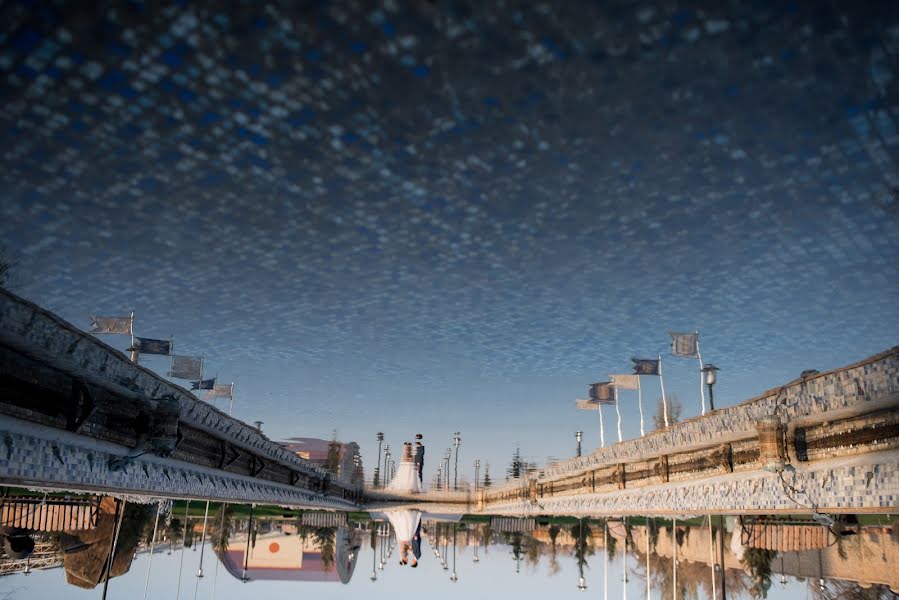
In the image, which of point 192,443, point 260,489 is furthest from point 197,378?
point 192,443

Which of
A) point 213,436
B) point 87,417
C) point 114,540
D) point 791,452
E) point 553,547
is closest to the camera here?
point 87,417

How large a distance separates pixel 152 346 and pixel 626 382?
22349 millimetres

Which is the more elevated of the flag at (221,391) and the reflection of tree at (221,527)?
the flag at (221,391)

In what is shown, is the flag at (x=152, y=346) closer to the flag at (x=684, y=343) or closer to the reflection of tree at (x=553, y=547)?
the flag at (x=684, y=343)

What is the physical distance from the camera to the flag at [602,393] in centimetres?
3294

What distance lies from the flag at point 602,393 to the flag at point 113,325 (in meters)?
22.3

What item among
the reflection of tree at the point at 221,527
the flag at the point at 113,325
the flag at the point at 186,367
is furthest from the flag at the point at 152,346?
the reflection of tree at the point at 221,527

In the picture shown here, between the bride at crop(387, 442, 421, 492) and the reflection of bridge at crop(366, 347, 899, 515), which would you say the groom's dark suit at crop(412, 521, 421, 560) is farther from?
the reflection of bridge at crop(366, 347, 899, 515)

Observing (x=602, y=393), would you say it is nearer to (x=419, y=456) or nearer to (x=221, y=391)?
(x=419, y=456)

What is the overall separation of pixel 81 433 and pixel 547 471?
19592 mm

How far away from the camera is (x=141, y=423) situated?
7695 millimetres

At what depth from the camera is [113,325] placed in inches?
1051

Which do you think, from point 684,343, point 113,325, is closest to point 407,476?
point 113,325

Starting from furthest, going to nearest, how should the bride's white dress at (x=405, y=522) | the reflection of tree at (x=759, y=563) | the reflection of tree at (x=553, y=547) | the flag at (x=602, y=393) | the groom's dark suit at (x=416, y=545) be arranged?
the reflection of tree at (x=553, y=547) → the bride's white dress at (x=405, y=522) → the groom's dark suit at (x=416, y=545) → the flag at (x=602, y=393) → the reflection of tree at (x=759, y=563)
